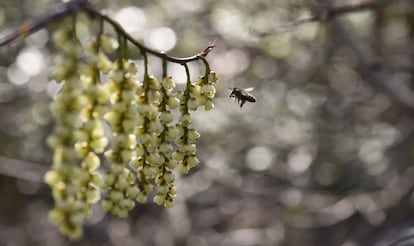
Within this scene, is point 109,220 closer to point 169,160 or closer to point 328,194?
point 328,194

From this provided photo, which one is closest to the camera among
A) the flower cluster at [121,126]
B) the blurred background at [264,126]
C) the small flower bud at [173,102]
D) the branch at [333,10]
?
the flower cluster at [121,126]

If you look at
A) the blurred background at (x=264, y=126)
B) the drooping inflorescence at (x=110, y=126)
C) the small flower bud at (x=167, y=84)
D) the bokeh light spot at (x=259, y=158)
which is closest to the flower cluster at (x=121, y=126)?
the drooping inflorescence at (x=110, y=126)

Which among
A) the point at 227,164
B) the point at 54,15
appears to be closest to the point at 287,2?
the point at 227,164

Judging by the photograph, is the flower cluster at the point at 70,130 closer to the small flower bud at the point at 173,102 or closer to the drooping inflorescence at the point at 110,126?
the drooping inflorescence at the point at 110,126

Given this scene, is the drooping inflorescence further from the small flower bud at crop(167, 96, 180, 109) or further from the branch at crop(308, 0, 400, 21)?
the branch at crop(308, 0, 400, 21)

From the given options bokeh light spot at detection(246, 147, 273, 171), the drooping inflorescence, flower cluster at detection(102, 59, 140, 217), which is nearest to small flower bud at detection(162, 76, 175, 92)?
the drooping inflorescence

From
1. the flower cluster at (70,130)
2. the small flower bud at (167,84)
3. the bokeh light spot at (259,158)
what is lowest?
the flower cluster at (70,130)
